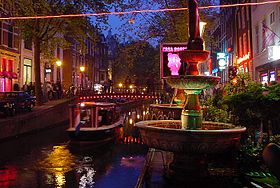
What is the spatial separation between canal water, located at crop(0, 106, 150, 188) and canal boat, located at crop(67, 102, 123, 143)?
23.9 inches

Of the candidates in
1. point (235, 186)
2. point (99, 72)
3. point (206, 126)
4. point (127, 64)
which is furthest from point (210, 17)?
point (99, 72)

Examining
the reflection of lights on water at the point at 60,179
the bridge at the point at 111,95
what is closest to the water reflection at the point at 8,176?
the reflection of lights on water at the point at 60,179

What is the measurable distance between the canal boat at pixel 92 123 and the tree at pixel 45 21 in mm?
6793

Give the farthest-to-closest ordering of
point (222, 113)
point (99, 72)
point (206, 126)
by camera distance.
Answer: point (99, 72) < point (222, 113) < point (206, 126)

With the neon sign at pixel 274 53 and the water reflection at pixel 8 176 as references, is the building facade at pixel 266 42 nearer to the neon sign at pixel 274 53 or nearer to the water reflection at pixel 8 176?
the neon sign at pixel 274 53

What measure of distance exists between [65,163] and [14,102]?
9.84m

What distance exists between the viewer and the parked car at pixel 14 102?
22361 mm

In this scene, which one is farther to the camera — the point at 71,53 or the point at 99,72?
the point at 99,72

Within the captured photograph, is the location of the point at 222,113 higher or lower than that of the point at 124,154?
higher

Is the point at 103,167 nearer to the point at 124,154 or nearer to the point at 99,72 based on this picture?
the point at 124,154

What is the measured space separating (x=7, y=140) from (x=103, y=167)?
7.44m

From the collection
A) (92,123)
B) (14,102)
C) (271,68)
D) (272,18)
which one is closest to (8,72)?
(14,102)

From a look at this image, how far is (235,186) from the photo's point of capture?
22.4 ft

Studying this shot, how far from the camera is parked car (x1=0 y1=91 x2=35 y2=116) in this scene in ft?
73.4
